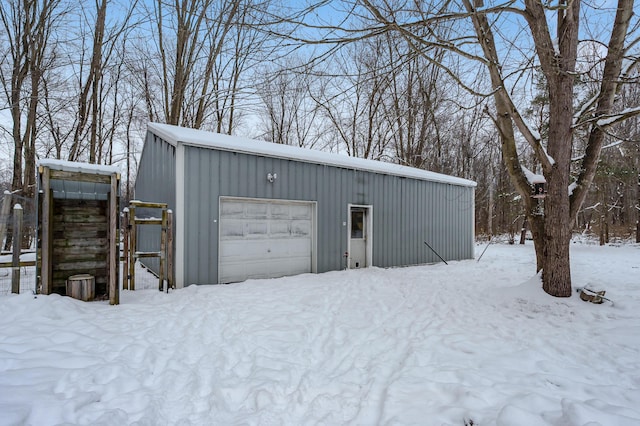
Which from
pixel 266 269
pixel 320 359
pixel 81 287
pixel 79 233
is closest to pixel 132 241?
pixel 79 233

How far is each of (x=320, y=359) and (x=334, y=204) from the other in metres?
5.11

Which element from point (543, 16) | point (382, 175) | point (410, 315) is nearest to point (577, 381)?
point (410, 315)

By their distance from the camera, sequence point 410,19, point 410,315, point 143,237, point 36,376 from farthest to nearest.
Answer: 1. point 143,237
2. point 410,315
3. point 410,19
4. point 36,376

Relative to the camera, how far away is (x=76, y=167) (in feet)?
14.6

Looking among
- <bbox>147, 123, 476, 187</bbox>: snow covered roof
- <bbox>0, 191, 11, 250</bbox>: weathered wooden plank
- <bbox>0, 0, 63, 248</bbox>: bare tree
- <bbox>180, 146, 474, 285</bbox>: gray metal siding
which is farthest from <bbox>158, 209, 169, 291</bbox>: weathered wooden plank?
<bbox>0, 0, 63, 248</bbox>: bare tree

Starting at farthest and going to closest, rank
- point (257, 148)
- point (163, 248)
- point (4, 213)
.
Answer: point (257, 148), point (163, 248), point (4, 213)

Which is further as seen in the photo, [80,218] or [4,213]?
[4,213]

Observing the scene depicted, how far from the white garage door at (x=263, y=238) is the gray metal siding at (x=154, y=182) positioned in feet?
3.96

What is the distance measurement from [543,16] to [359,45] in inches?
137

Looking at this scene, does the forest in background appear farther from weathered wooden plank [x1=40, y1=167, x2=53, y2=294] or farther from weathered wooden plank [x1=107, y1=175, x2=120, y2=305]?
weathered wooden plank [x1=107, y1=175, x2=120, y2=305]

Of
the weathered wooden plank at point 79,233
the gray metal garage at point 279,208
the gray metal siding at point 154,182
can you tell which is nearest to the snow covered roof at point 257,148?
the gray metal garage at point 279,208

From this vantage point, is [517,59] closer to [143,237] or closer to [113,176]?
[113,176]

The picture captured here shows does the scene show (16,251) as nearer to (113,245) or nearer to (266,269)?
(113,245)

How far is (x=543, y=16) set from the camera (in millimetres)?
4551
